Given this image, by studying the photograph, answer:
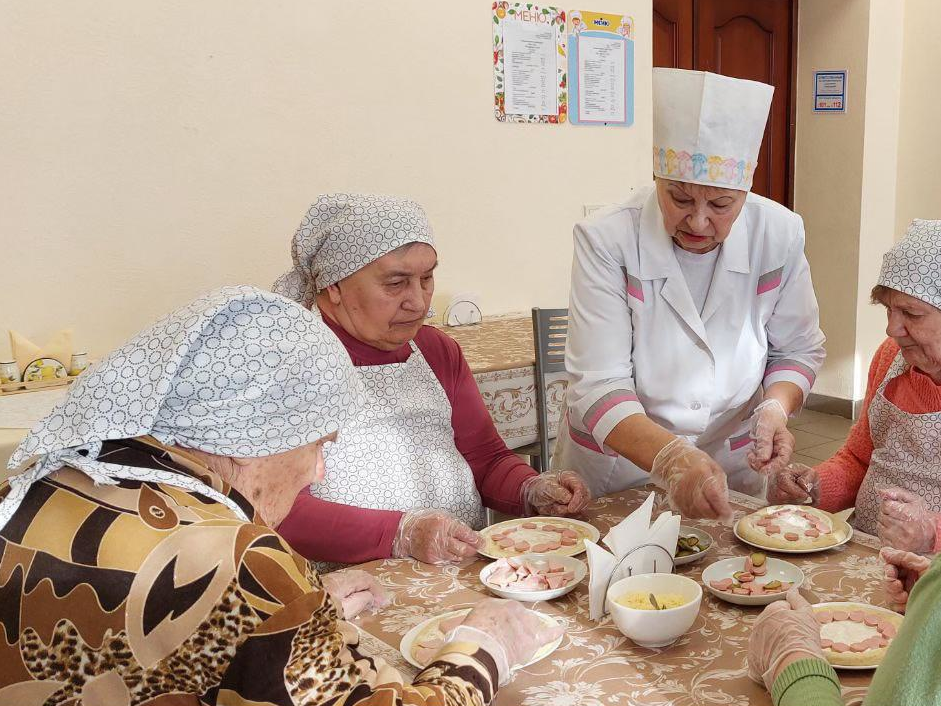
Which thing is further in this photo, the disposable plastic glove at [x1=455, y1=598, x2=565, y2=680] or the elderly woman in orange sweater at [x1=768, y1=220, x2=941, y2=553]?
the elderly woman in orange sweater at [x1=768, y1=220, x2=941, y2=553]

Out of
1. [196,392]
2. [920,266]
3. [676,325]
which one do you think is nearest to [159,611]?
[196,392]

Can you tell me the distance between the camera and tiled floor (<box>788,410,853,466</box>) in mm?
4965

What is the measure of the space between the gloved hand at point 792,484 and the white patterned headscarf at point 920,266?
1.49ft

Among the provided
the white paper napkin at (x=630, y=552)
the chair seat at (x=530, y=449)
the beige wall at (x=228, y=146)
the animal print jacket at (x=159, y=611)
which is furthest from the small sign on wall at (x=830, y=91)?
the animal print jacket at (x=159, y=611)

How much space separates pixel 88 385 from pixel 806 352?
1776 millimetres

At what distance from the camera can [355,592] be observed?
58.7 inches

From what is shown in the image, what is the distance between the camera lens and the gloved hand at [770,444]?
1.93 meters

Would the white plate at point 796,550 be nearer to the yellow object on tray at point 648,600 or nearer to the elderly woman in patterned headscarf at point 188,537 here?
the yellow object on tray at point 648,600

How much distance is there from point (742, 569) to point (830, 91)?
473cm

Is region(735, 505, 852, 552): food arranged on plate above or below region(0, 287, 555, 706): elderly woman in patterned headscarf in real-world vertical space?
below

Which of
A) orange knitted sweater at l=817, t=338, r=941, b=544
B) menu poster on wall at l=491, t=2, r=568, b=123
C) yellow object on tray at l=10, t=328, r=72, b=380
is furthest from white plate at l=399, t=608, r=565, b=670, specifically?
menu poster on wall at l=491, t=2, r=568, b=123

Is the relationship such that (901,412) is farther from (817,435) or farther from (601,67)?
(817,435)

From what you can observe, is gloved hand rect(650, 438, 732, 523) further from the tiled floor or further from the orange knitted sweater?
the tiled floor

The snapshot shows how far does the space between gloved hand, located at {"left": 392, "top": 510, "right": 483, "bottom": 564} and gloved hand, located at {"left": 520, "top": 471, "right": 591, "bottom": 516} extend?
0.27 metres
